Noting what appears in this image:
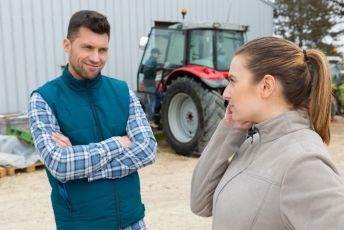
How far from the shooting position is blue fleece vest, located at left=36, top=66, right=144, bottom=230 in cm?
198

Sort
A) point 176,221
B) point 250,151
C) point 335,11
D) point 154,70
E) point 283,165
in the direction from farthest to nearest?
1. point 335,11
2. point 154,70
3. point 176,221
4. point 250,151
5. point 283,165

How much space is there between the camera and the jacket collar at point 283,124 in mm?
1362

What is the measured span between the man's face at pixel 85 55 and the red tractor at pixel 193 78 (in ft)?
13.6

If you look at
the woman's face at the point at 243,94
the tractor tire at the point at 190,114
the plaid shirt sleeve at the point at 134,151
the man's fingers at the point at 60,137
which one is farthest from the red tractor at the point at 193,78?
the woman's face at the point at 243,94

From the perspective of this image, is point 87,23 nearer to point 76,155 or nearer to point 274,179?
point 76,155

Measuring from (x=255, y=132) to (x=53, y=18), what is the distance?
24.0 ft

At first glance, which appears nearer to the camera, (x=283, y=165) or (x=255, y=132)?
(x=283, y=165)

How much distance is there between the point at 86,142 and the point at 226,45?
519 cm

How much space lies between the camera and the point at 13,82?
7.59 m

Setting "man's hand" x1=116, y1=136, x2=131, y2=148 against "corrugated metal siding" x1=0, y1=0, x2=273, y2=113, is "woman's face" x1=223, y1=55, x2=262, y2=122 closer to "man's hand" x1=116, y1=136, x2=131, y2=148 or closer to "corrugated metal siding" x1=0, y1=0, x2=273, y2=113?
"man's hand" x1=116, y1=136, x2=131, y2=148

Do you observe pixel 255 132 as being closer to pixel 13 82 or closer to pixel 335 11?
pixel 13 82

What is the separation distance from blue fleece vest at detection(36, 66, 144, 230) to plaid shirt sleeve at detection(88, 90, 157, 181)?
0.05m

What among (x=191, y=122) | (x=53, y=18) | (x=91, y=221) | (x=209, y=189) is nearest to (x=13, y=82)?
(x=53, y=18)

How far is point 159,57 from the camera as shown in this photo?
732 cm
